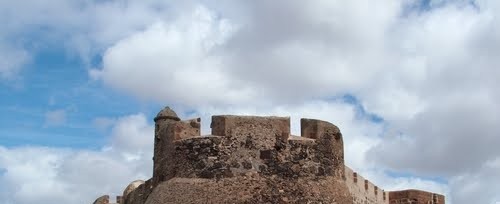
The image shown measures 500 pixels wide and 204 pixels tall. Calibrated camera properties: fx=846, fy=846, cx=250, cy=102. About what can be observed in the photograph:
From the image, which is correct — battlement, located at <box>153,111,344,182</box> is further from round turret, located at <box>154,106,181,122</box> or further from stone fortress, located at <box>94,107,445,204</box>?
round turret, located at <box>154,106,181,122</box>

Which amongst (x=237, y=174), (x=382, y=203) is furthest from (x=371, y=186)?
(x=237, y=174)

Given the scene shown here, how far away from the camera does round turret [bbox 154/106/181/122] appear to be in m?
21.7

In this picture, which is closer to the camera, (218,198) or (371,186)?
(218,198)

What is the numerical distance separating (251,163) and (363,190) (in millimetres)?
6032

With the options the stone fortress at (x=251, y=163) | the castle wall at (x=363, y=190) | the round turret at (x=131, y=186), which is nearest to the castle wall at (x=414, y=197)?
the castle wall at (x=363, y=190)

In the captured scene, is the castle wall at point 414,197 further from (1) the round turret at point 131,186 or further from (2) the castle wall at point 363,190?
(1) the round turret at point 131,186

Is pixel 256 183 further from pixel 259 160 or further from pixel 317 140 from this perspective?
pixel 317 140

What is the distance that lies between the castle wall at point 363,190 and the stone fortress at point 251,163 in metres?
2.24

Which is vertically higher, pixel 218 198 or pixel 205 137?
pixel 205 137

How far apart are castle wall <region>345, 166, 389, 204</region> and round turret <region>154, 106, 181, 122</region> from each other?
4.60 m

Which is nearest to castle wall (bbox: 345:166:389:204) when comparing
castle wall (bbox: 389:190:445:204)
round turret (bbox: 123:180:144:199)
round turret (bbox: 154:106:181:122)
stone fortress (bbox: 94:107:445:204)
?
castle wall (bbox: 389:190:445:204)

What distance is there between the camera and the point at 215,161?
1823 cm

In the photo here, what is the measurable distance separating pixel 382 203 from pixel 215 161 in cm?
851

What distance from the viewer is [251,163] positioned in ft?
59.6
